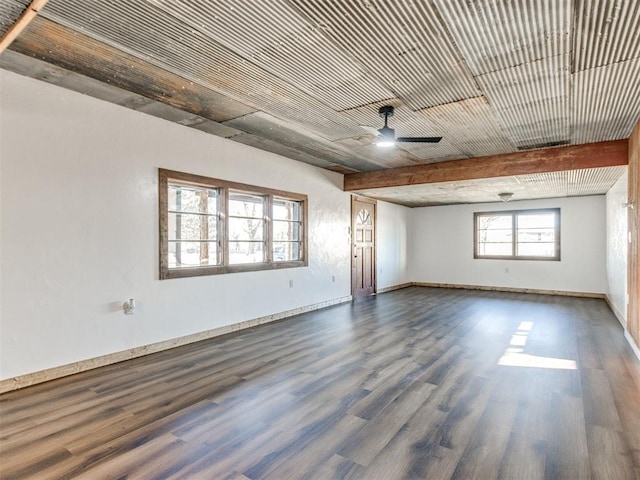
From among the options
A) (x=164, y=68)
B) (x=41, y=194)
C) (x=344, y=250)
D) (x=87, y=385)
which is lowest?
(x=87, y=385)

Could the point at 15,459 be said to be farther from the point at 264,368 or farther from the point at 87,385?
the point at 264,368

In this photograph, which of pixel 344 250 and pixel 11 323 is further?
pixel 344 250

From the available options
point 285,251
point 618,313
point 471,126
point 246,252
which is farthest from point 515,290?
point 246,252

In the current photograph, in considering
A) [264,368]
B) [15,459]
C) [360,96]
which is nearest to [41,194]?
[15,459]

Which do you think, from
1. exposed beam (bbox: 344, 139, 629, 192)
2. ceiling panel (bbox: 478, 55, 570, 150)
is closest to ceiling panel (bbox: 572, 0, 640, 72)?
ceiling panel (bbox: 478, 55, 570, 150)

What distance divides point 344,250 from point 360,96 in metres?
4.14

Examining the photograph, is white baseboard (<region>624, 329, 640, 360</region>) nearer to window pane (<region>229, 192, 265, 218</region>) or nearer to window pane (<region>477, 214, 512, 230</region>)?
window pane (<region>477, 214, 512, 230</region>)

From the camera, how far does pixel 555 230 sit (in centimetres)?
827

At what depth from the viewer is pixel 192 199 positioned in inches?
179

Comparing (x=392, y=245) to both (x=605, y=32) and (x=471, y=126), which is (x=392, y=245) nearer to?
(x=471, y=126)

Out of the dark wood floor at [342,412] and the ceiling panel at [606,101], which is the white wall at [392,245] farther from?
the ceiling panel at [606,101]

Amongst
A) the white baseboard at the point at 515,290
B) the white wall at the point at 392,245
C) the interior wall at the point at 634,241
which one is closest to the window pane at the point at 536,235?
the white baseboard at the point at 515,290

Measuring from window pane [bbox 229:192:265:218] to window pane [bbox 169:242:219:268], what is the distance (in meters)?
0.61

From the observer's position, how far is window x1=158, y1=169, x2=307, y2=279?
4.25 meters
